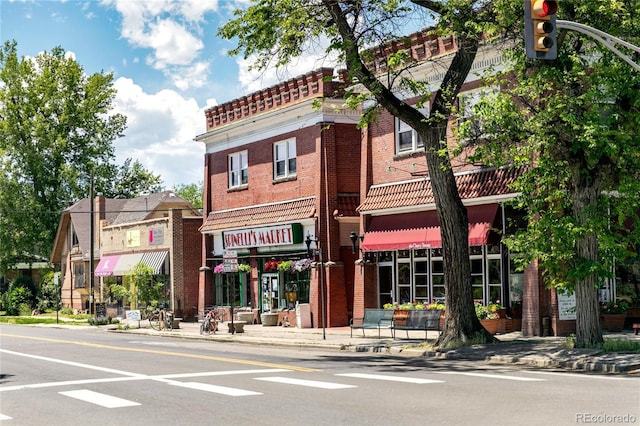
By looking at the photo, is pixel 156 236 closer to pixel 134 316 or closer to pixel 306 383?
pixel 134 316

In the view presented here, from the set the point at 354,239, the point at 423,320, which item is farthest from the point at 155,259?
the point at 423,320

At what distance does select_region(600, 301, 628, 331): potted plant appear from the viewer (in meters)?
24.7

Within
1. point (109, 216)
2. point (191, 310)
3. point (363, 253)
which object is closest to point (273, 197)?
point (363, 253)

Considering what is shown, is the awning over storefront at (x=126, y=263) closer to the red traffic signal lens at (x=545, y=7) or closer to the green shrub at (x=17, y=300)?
the green shrub at (x=17, y=300)

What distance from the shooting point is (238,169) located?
39.6 m

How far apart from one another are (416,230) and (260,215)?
10.3m

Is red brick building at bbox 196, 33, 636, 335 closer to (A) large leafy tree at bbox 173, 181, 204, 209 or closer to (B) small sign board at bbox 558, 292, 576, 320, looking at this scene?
(B) small sign board at bbox 558, 292, 576, 320

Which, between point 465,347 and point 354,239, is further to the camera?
point 354,239

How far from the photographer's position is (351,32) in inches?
853

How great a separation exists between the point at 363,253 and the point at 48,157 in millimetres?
42521

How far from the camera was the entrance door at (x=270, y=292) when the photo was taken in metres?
37.2

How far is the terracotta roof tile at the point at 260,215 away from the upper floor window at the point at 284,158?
1342mm

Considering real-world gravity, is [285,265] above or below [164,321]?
above

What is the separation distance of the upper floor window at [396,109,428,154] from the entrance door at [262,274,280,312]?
976 cm
